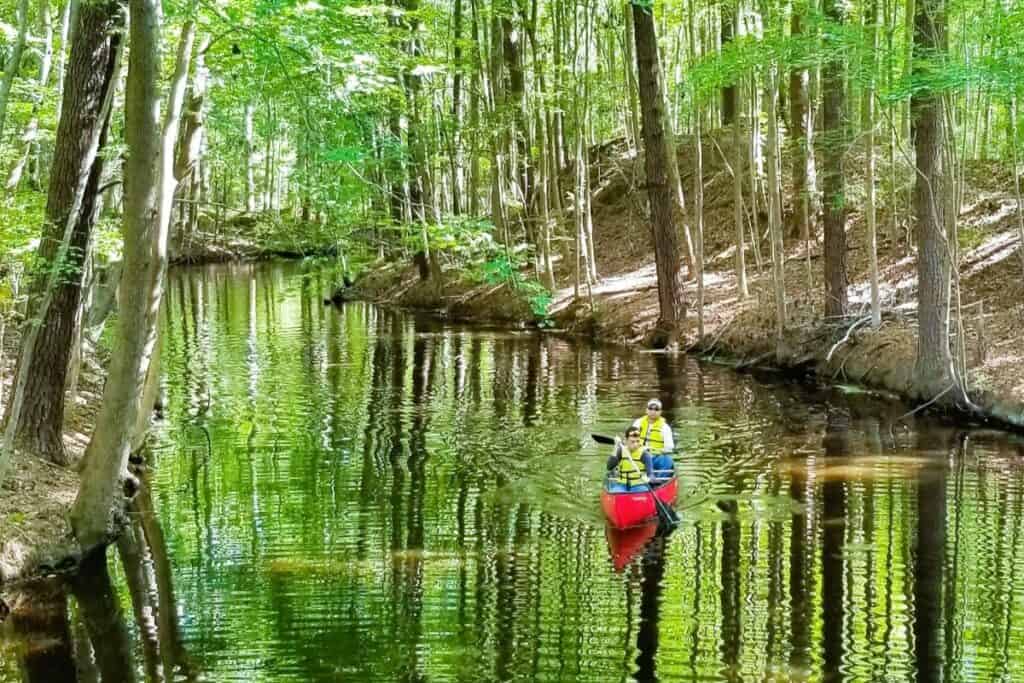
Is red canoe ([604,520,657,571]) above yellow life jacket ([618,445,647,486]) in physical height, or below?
below

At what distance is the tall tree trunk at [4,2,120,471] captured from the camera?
36.5 ft

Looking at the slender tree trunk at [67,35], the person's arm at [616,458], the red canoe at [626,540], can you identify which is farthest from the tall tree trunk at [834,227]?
the slender tree trunk at [67,35]

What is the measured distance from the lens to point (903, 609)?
30.3ft

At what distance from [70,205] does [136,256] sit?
6.45 feet

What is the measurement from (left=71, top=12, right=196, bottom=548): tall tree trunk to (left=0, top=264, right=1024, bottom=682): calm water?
944 mm

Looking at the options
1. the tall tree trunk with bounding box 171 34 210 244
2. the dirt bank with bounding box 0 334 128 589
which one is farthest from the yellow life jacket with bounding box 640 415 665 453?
the dirt bank with bounding box 0 334 128 589

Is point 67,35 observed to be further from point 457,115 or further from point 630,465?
point 457,115

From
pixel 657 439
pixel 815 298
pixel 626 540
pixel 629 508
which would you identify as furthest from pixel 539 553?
pixel 815 298

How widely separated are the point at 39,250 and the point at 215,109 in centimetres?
518

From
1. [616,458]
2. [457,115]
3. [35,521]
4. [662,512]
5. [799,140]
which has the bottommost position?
[662,512]

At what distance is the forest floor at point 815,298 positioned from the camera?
18.5 metres

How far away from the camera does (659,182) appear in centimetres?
2494

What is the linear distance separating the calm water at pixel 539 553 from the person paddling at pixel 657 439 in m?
0.60

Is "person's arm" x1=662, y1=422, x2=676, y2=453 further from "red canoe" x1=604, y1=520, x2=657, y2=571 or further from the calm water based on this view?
"red canoe" x1=604, y1=520, x2=657, y2=571
